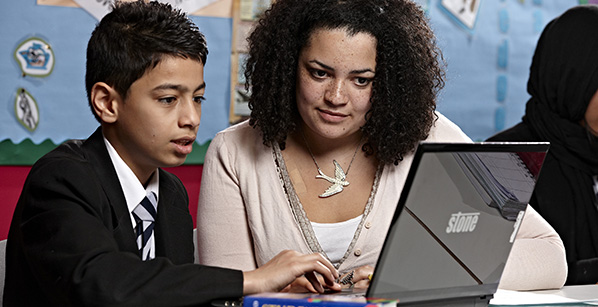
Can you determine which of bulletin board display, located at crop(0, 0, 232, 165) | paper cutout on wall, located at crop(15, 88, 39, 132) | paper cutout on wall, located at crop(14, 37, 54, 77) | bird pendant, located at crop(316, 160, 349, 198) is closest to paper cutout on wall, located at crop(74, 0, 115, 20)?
bulletin board display, located at crop(0, 0, 232, 165)

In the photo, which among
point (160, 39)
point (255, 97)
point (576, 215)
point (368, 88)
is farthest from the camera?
point (576, 215)

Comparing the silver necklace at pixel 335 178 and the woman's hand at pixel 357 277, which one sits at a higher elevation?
the silver necklace at pixel 335 178

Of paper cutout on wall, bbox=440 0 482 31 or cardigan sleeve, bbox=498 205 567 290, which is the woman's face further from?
paper cutout on wall, bbox=440 0 482 31

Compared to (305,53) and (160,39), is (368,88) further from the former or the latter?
(160,39)

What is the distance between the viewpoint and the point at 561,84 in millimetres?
2418

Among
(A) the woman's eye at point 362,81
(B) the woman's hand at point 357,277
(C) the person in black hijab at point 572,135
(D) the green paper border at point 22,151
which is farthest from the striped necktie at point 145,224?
(C) the person in black hijab at point 572,135

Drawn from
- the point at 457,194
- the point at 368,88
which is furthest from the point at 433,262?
the point at 368,88

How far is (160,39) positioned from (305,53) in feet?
1.33

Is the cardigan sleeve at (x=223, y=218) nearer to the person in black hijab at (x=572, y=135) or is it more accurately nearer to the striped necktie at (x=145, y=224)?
the striped necktie at (x=145, y=224)

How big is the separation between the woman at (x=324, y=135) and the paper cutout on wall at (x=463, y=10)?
4.35 feet

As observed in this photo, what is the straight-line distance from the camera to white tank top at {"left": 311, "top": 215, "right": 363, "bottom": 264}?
1705 mm

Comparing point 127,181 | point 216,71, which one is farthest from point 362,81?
point 216,71

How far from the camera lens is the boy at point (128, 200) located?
1039 mm

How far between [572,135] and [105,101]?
1.69 meters
